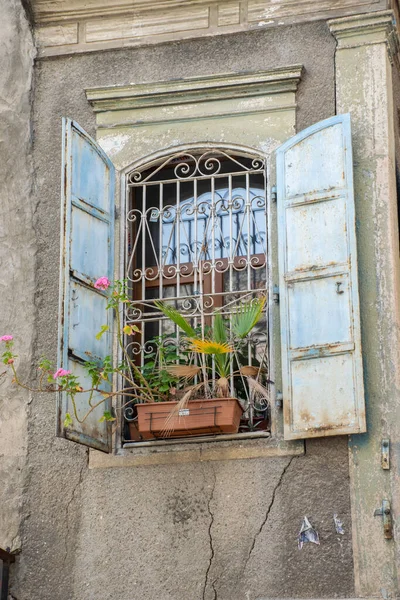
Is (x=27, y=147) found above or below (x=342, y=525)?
above

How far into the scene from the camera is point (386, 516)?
7.91m

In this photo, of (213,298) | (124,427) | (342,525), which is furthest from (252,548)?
(213,298)

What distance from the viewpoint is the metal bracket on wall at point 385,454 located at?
26.4ft

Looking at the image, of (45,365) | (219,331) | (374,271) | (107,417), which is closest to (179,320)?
(219,331)

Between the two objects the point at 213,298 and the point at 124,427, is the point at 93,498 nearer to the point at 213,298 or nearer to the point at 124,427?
the point at 124,427

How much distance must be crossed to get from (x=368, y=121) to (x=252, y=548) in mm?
2810

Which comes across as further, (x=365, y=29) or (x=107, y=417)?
(x=365, y=29)

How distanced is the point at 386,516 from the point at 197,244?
2260mm

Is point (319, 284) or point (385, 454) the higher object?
point (319, 284)

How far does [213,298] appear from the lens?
8969 millimetres

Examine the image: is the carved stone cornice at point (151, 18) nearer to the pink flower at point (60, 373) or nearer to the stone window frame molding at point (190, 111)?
the stone window frame molding at point (190, 111)

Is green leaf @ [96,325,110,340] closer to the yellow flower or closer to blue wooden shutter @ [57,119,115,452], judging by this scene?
blue wooden shutter @ [57,119,115,452]

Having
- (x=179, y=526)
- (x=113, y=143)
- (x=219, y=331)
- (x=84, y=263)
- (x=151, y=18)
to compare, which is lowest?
(x=179, y=526)

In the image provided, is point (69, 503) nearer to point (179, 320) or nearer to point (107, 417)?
point (107, 417)
